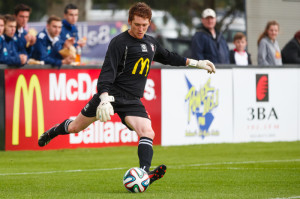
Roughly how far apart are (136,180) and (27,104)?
5.91 m

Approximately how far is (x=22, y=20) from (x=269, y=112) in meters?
5.69

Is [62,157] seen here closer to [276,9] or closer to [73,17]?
[73,17]

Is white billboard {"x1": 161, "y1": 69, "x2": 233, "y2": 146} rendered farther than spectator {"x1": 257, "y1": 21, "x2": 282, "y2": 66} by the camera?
No

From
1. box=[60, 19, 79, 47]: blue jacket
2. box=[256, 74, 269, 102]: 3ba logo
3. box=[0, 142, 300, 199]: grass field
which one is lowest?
box=[0, 142, 300, 199]: grass field

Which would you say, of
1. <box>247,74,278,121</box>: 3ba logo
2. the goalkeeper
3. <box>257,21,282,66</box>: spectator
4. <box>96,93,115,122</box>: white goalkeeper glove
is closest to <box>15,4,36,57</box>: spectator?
<box>247,74,278,121</box>: 3ba logo

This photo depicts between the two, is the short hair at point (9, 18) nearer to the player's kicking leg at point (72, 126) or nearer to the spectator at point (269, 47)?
the player's kicking leg at point (72, 126)

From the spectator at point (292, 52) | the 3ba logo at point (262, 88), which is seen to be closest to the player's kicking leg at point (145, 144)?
the 3ba logo at point (262, 88)

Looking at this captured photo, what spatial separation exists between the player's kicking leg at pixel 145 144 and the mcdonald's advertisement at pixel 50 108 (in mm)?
5130

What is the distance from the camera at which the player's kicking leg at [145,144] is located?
891 centimetres

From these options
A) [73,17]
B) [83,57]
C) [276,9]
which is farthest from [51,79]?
[83,57]

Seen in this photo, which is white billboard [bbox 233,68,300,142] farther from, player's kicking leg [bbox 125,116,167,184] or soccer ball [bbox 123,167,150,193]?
soccer ball [bbox 123,167,150,193]

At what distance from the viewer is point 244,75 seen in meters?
16.5

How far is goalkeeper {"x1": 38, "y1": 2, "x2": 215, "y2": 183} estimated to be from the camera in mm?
9016

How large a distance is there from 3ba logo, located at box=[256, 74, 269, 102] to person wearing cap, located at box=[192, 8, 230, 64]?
1015mm
